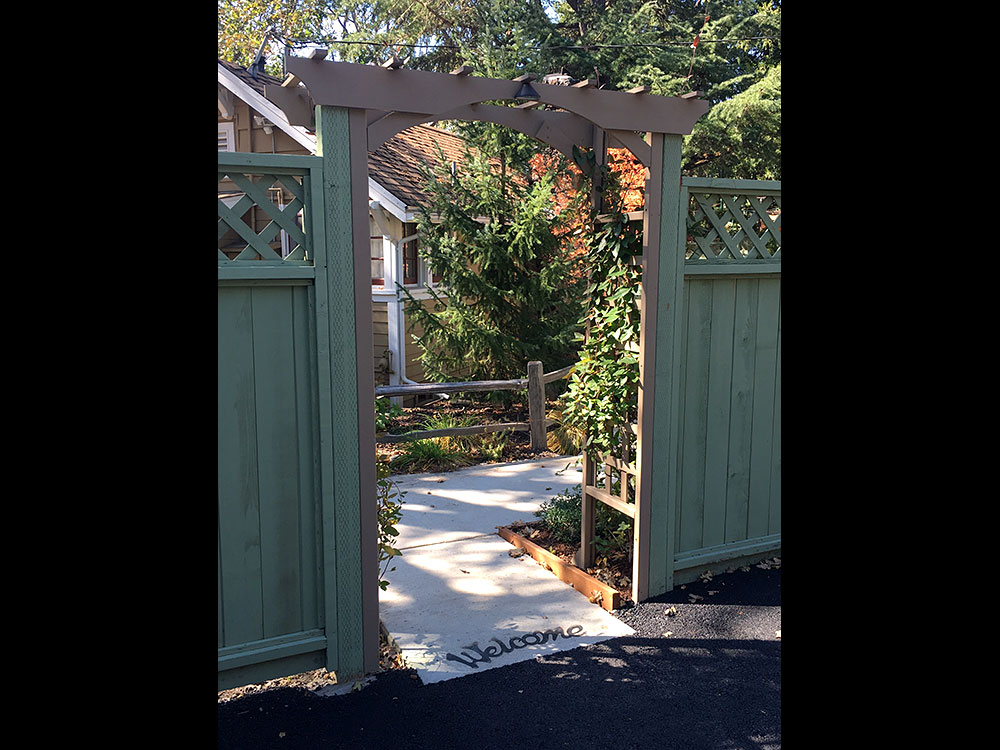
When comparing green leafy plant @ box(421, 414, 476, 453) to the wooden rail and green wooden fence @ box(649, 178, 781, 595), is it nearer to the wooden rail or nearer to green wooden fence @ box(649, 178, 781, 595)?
the wooden rail

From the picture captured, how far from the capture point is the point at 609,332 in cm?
467

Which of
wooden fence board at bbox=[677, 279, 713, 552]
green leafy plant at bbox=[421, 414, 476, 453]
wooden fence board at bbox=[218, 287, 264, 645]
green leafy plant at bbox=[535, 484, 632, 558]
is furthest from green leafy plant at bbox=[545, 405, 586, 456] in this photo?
wooden fence board at bbox=[218, 287, 264, 645]

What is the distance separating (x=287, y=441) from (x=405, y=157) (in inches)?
372

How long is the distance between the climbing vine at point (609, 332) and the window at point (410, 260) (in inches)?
255

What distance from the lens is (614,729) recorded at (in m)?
3.30

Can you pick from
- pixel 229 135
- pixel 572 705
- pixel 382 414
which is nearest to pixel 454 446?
pixel 382 414

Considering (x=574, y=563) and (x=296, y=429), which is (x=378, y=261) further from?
(x=296, y=429)
